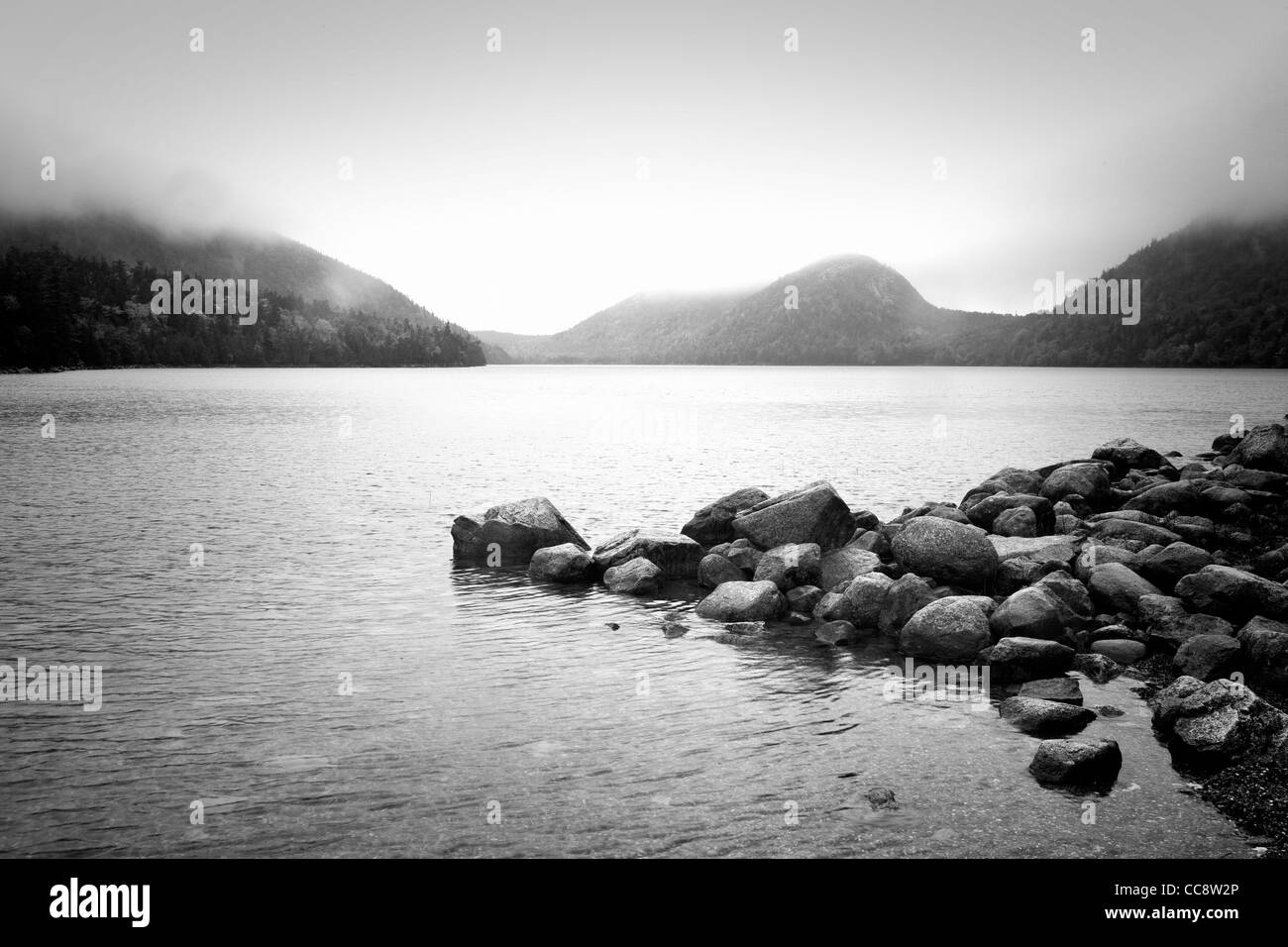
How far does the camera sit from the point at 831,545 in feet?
75.2

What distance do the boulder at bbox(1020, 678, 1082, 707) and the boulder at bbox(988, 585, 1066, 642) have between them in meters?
1.42

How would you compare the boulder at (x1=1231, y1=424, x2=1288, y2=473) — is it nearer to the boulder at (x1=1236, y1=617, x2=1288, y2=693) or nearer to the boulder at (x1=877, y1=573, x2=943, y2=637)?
the boulder at (x1=1236, y1=617, x2=1288, y2=693)

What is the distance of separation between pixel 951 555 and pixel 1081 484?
14.0m

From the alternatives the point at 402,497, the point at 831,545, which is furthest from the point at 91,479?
the point at 831,545

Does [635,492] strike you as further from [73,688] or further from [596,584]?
[73,688]

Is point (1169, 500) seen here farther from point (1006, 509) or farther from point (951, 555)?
A: point (951, 555)

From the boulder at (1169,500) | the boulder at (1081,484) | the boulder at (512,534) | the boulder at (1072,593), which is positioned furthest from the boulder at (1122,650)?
the boulder at (1081,484)

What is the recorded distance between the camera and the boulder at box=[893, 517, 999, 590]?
19.3 meters

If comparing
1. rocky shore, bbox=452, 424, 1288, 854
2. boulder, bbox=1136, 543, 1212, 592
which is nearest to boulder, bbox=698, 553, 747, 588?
rocky shore, bbox=452, 424, 1288, 854

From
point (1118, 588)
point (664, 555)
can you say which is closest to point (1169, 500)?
point (1118, 588)

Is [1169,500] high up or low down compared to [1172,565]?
up

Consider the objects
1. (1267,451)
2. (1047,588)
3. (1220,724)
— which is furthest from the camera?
(1267,451)

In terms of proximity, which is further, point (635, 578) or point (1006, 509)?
point (1006, 509)

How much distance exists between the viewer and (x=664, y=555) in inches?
912
